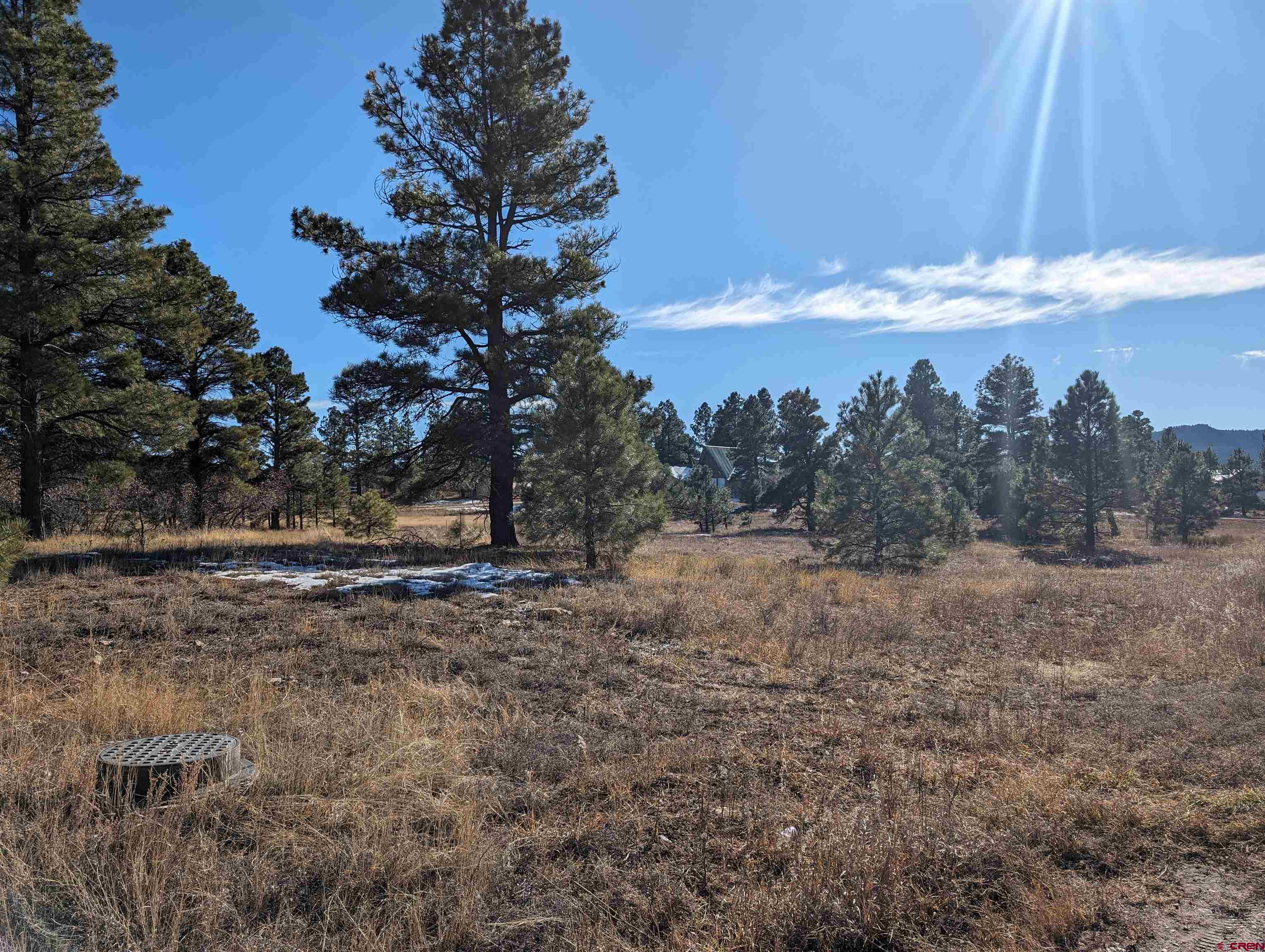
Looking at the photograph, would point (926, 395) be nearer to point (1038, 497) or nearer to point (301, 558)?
point (1038, 497)

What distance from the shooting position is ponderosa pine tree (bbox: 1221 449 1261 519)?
67250 mm

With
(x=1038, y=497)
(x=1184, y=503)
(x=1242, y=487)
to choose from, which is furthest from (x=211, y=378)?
(x=1242, y=487)

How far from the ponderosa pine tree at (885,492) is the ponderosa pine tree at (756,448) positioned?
1594 inches

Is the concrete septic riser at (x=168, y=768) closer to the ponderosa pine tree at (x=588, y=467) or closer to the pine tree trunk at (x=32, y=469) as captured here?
the ponderosa pine tree at (x=588, y=467)

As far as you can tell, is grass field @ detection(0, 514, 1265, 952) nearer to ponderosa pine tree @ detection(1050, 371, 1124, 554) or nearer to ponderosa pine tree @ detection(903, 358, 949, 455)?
ponderosa pine tree @ detection(1050, 371, 1124, 554)

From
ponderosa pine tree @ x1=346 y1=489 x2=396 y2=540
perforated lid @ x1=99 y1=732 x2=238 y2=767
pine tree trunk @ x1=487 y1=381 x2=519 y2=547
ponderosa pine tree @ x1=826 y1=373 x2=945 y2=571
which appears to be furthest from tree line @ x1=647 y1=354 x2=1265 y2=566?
perforated lid @ x1=99 y1=732 x2=238 y2=767

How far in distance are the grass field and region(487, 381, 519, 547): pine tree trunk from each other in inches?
316

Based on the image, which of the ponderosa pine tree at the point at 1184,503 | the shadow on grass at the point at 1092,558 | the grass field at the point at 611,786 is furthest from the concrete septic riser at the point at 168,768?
the ponderosa pine tree at the point at 1184,503

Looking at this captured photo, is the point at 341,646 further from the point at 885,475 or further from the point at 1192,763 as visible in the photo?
the point at 885,475

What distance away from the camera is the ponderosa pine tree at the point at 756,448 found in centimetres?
6538

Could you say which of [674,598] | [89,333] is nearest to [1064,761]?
[674,598]

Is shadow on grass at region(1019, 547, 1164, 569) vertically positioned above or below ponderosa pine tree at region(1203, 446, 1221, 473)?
below

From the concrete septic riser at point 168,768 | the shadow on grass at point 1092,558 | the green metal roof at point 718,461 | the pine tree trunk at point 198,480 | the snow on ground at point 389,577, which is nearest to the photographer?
the concrete septic riser at point 168,768

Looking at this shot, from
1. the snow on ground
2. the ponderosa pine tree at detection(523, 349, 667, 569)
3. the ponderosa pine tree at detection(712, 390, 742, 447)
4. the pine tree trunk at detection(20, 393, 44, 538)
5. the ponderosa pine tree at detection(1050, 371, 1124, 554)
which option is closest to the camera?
the snow on ground
